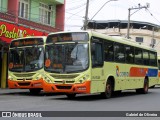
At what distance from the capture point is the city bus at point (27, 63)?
20.6 metres

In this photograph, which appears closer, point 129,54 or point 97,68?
point 97,68

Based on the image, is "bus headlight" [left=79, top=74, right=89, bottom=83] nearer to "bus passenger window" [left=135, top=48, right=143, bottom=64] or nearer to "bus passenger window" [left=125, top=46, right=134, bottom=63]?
"bus passenger window" [left=125, top=46, right=134, bottom=63]

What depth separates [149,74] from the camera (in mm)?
26188

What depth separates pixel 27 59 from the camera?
20953 mm

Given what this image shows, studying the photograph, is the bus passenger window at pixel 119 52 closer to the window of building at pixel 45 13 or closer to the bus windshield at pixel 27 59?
the bus windshield at pixel 27 59

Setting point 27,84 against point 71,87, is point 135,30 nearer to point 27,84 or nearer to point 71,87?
point 27,84

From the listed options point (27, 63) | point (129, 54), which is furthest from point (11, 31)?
point (129, 54)

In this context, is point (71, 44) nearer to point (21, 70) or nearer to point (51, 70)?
point (51, 70)

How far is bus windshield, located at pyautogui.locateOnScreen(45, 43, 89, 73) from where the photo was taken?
55.7ft

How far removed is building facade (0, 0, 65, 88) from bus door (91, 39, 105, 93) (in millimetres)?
8649

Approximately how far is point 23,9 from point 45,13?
3.56 metres

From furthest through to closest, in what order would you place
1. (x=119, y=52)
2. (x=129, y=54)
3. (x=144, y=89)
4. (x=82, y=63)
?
1. (x=144, y=89)
2. (x=129, y=54)
3. (x=119, y=52)
4. (x=82, y=63)

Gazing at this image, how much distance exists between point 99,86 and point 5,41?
965 centimetres

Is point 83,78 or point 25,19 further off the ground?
point 25,19
